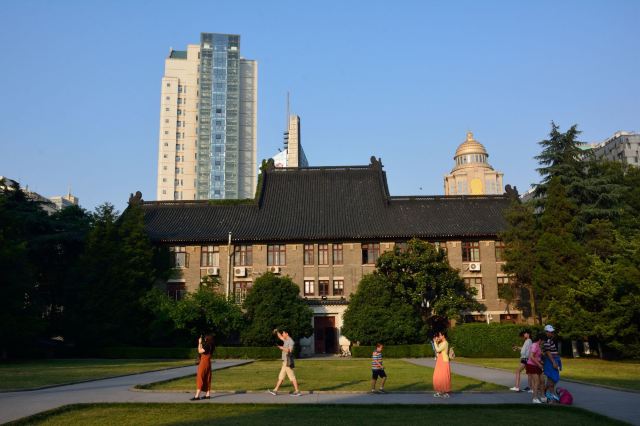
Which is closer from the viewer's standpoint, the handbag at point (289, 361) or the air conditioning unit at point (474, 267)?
the handbag at point (289, 361)

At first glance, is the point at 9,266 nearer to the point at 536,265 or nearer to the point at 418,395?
the point at 418,395

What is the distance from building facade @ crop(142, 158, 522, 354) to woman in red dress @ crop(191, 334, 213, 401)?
30.9 meters

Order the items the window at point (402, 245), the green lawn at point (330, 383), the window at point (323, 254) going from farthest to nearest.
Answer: the window at point (323, 254), the window at point (402, 245), the green lawn at point (330, 383)

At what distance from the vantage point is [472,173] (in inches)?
4301

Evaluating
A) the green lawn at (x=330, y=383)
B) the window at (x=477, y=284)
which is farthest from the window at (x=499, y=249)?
the green lawn at (x=330, y=383)

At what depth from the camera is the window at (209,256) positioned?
48.0 metres

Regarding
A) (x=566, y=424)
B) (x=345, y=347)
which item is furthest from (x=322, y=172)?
(x=566, y=424)

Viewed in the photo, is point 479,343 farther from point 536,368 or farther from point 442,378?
point 442,378

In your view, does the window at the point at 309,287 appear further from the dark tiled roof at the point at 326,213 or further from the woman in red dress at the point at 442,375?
the woman in red dress at the point at 442,375

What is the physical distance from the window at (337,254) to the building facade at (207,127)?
6618 cm

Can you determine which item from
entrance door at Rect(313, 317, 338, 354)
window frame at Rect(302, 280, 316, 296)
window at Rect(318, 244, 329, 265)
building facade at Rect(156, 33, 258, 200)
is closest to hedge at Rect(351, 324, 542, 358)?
entrance door at Rect(313, 317, 338, 354)

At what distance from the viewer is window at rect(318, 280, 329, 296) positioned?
155 feet

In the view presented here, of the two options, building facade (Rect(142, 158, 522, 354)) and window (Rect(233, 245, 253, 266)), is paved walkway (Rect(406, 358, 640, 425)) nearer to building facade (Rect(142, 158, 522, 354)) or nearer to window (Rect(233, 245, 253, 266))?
building facade (Rect(142, 158, 522, 354))

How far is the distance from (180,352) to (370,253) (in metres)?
18.1
